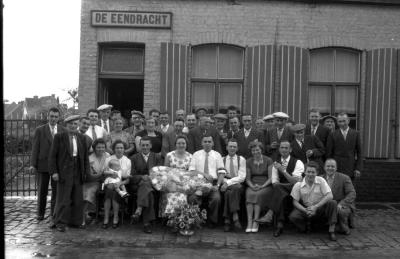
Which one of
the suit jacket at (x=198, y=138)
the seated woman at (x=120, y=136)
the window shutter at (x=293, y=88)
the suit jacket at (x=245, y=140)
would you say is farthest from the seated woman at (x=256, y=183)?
the window shutter at (x=293, y=88)

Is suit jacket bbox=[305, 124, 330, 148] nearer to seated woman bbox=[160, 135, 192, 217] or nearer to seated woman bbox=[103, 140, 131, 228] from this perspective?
seated woman bbox=[160, 135, 192, 217]

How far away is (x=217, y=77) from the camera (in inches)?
444

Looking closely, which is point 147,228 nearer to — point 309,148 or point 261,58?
point 309,148

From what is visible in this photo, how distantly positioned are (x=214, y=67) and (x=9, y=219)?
211 inches

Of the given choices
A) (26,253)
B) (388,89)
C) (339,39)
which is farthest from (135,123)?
(388,89)

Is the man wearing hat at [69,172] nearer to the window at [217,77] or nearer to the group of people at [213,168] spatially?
the group of people at [213,168]

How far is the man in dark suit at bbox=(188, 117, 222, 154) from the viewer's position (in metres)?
8.95

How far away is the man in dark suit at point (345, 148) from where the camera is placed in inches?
359

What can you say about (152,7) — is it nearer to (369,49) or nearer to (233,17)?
(233,17)

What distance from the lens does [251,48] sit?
11.0 m

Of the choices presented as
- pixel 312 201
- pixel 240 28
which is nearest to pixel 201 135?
pixel 312 201

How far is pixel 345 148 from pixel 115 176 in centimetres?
417

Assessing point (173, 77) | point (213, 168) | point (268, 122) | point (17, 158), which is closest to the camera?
point (213, 168)

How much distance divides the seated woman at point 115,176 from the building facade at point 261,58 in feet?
8.64
